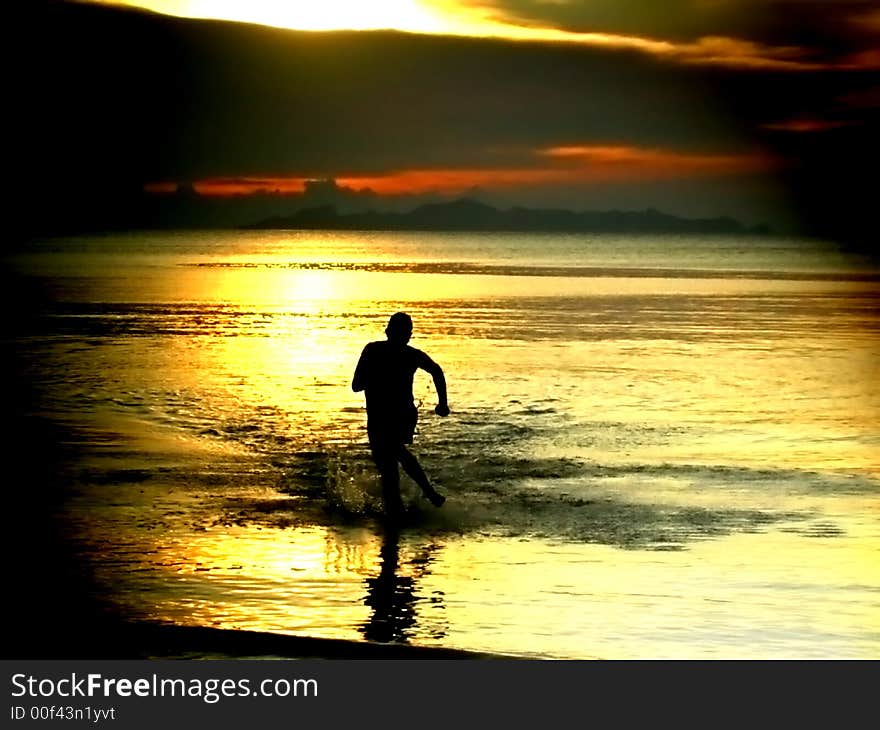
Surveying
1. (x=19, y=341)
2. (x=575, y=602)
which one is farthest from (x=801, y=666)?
(x=19, y=341)

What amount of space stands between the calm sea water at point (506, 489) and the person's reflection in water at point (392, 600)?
0.13 ft

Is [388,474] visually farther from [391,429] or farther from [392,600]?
[392,600]

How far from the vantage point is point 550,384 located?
29.3 metres

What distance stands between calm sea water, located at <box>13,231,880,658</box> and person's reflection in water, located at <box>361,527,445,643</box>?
39 millimetres

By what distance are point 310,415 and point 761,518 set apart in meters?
10.2

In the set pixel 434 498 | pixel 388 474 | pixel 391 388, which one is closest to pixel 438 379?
pixel 391 388

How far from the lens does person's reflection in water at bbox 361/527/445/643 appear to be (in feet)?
33.5

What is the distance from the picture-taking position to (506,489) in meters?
16.7

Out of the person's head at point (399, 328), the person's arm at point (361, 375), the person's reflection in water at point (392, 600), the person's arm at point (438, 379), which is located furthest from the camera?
the person's arm at point (361, 375)

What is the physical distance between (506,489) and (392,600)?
17.9 feet

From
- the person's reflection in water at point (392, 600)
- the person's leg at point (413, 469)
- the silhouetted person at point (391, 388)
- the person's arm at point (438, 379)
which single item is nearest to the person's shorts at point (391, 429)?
the silhouetted person at point (391, 388)

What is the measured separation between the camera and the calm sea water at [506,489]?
10.9 metres

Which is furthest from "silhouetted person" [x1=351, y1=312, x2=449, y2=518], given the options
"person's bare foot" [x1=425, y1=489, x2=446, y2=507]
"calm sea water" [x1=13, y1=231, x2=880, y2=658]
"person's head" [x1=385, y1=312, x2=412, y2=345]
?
"calm sea water" [x1=13, y1=231, x2=880, y2=658]

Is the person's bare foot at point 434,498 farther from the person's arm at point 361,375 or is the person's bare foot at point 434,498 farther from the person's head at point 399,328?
the person's head at point 399,328
